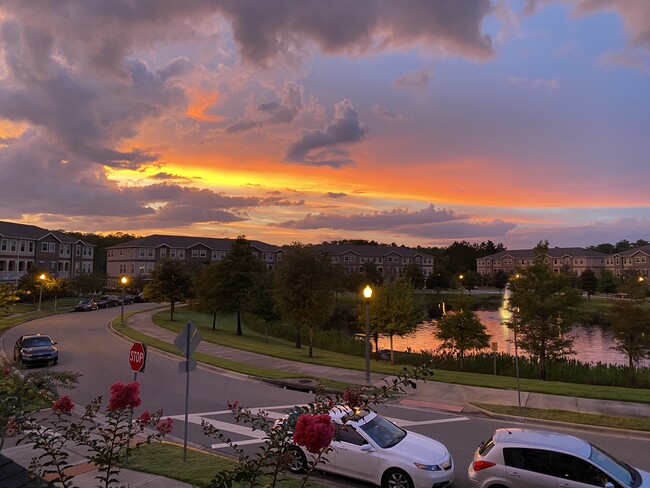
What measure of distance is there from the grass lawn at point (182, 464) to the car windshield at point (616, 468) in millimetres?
4772

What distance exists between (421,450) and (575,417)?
23.5 feet

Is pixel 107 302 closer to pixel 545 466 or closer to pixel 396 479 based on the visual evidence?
pixel 396 479

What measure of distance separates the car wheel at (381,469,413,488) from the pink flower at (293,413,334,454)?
18.8ft

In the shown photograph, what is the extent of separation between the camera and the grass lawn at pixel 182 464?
8.48m

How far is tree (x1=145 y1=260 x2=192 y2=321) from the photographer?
144 feet

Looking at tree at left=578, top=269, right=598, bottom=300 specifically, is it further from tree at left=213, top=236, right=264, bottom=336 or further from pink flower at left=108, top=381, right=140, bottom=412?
pink flower at left=108, top=381, right=140, bottom=412

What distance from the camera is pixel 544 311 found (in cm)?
2467

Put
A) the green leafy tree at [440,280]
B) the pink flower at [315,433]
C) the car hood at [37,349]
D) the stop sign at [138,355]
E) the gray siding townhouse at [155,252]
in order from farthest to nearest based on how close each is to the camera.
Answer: the green leafy tree at [440,280] → the gray siding townhouse at [155,252] → the car hood at [37,349] → the stop sign at [138,355] → the pink flower at [315,433]

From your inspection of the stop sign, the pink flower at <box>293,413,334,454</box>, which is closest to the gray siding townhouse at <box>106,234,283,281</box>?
the stop sign

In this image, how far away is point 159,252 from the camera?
297ft

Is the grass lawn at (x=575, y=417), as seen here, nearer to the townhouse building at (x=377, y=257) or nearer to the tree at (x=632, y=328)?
the tree at (x=632, y=328)

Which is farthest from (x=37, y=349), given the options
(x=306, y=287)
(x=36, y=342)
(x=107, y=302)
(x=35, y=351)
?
(x=107, y=302)

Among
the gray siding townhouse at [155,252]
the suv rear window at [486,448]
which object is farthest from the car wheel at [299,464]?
the gray siding townhouse at [155,252]

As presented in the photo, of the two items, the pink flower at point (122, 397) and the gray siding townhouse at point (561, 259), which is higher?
the gray siding townhouse at point (561, 259)
